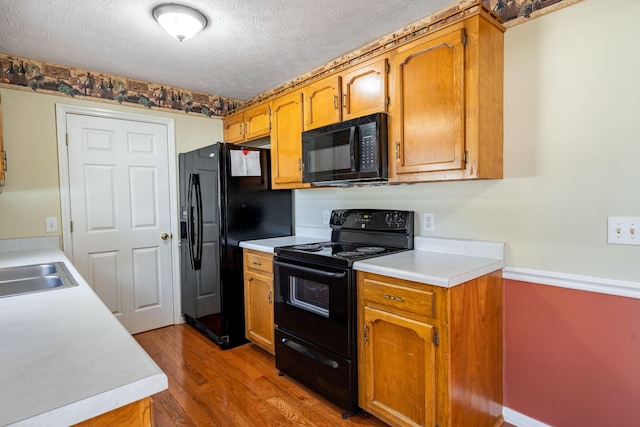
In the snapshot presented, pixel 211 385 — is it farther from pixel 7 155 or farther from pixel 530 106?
pixel 530 106

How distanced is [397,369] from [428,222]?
0.91 metres

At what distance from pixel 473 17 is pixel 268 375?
245 cm

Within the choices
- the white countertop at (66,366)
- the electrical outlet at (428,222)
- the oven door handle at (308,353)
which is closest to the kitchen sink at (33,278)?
the white countertop at (66,366)

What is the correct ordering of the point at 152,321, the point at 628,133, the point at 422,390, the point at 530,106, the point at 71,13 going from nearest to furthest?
the point at 628,133, the point at 422,390, the point at 530,106, the point at 71,13, the point at 152,321

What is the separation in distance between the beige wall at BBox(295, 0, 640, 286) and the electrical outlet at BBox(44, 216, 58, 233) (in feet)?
9.89

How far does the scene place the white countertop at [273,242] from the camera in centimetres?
259

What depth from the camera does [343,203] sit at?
277 centimetres

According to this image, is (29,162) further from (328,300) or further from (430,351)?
(430,351)

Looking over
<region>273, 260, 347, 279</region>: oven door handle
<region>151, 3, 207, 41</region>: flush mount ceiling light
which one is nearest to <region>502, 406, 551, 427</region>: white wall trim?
<region>273, 260, 347, 279</region>: oven door handle

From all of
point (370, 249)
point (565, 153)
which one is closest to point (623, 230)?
point (565, 153)

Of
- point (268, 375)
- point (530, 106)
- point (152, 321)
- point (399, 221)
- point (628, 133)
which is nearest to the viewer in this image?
point (628, 133)

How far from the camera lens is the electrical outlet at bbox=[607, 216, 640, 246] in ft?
4.88

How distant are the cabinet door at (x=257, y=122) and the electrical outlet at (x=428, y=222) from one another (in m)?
1.49

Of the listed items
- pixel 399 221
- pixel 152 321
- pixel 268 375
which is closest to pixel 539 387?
pixel 399 221
